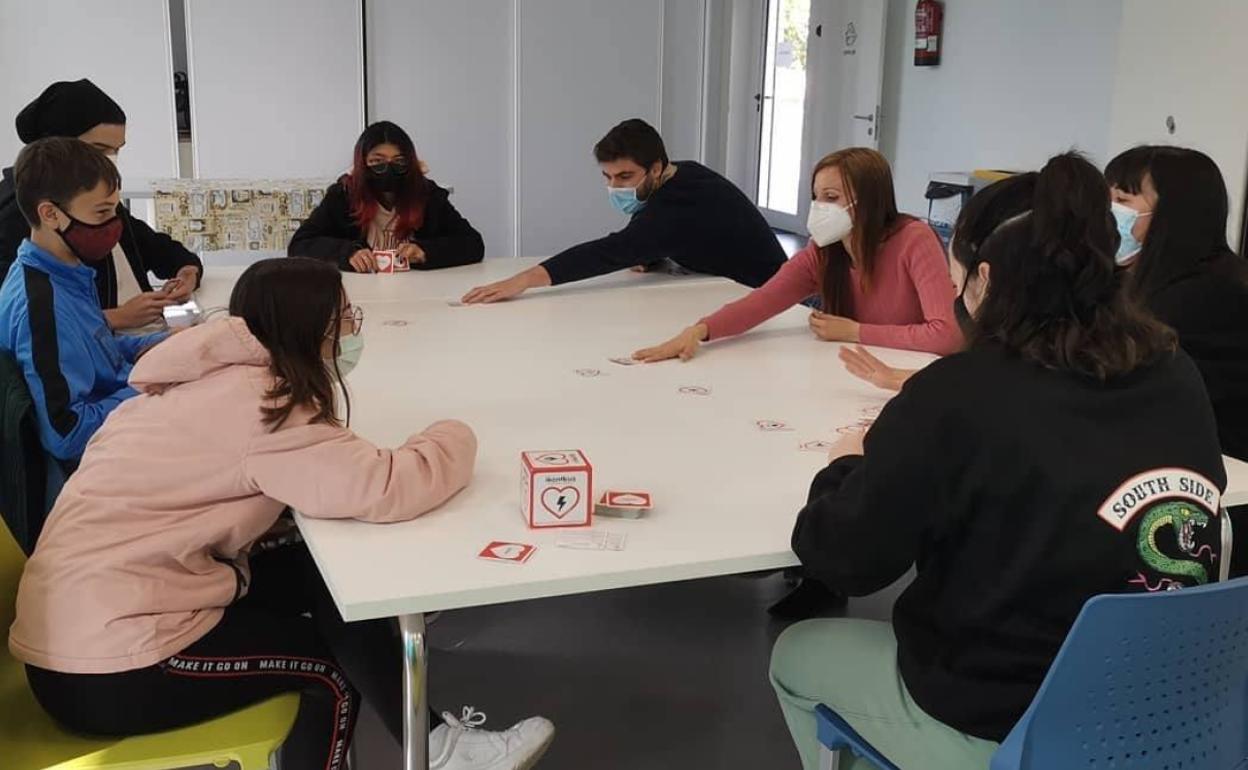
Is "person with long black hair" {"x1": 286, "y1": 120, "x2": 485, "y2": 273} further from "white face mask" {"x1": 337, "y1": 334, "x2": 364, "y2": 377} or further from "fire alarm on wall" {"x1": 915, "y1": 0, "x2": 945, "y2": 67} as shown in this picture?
"fire alarm on wall" {"x1": 915, "y1": 0, "x2": 945, "y2": 67}

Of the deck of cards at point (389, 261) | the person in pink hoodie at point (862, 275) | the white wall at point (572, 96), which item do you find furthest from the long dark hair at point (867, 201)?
the white wall at point (572, 96)

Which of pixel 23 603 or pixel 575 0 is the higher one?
pixel 575 0

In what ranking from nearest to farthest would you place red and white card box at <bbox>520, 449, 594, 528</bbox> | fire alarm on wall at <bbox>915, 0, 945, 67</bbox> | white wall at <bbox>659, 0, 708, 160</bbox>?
red and white card box at <bbox>520, 449, 594, 528</bbox> < white wall at <bbox>659, 0, 708, 160</bbox> < fire alarm on wall at <bbox>915, 0, 945, 67</bbox>

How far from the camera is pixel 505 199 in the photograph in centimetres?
619

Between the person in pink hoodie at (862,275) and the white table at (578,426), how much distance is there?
63mm

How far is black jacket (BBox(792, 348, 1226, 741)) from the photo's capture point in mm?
1411

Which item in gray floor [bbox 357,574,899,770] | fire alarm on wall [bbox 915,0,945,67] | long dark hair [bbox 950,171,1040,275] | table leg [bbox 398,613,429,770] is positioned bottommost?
gray floor [bbox 357,574,899,770]

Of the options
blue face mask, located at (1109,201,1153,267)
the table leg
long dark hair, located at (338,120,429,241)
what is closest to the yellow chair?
the table leg

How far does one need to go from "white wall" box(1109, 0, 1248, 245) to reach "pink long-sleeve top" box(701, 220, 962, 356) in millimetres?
2451

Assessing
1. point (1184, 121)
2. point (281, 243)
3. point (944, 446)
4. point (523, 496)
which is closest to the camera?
point (944, 446)

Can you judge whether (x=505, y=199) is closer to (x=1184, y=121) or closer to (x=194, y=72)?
(x=194, y=72)

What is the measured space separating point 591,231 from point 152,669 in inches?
195

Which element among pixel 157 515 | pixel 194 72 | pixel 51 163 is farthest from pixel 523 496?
pixel 194 72

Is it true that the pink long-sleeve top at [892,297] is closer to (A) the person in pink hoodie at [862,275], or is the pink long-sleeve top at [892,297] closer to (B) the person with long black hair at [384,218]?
(A) the person in pink hoodie at [862,275]
